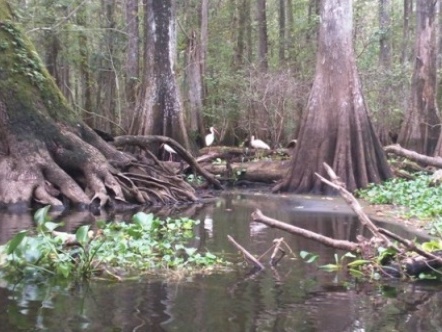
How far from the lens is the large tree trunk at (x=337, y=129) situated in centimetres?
1515

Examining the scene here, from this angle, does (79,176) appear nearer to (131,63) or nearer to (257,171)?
(257,171)

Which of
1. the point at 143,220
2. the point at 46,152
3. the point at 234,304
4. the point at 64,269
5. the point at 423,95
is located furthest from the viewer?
the point at 423,95

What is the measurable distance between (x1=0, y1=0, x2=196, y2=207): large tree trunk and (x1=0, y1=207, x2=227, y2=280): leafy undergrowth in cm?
496

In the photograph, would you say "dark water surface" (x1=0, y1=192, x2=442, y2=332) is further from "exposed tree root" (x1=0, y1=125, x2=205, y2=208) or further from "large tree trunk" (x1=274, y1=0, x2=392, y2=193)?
"large tree trunk" (x1=274, y1=0, x2=392, y2=193)

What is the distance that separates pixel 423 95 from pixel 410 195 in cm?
963

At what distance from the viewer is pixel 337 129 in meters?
15.3

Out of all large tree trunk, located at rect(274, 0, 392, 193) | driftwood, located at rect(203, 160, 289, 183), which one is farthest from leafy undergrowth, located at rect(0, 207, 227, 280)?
driftwood, located at rect(203, 160, 289, 183)

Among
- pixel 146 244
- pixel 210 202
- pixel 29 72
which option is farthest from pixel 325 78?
pixel 146 244

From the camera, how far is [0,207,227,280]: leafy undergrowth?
5.61 meters

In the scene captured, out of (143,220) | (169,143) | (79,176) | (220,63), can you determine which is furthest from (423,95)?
(143,220)

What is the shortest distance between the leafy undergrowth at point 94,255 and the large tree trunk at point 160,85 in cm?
1055

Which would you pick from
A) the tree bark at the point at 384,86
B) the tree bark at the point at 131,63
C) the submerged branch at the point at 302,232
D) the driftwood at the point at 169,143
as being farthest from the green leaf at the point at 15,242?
→ the tree bark at the point at 384,86

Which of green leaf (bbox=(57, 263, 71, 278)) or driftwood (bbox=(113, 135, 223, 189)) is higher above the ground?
driftwood (bbox=(113, 135, 223, 189))

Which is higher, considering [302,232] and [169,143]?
[169,143]
